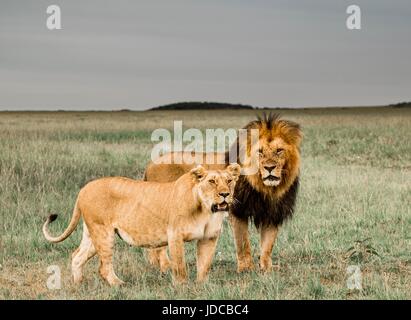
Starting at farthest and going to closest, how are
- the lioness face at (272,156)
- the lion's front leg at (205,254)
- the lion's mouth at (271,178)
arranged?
the lion's mouth at (271,178), the lioness face at (272,156), the lion's front leg at (205,254)

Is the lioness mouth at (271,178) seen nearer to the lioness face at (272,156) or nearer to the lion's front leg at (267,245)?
the lioness face at (272,156)

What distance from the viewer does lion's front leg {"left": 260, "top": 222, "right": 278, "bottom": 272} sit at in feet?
20.4

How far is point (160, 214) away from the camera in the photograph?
17.5 feet

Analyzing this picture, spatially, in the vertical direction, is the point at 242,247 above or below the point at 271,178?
below

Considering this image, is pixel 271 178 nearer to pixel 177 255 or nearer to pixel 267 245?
pixel 267 245

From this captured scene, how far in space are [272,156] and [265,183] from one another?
0.31 m

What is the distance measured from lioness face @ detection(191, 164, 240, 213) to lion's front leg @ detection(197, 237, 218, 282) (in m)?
0.38

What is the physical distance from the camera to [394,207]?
9.44 meters

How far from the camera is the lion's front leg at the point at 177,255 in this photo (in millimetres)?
5086

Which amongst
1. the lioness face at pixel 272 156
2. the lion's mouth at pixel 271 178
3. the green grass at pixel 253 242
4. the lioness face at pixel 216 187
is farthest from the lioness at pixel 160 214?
the lion's mouth at pixel 271 178

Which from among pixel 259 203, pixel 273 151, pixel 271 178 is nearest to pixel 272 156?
pixel 273 151

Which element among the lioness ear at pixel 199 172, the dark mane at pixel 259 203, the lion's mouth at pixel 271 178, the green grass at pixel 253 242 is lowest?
the green grass at pixel 253 242

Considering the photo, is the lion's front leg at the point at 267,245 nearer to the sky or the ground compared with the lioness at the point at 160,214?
nearer to the ground
